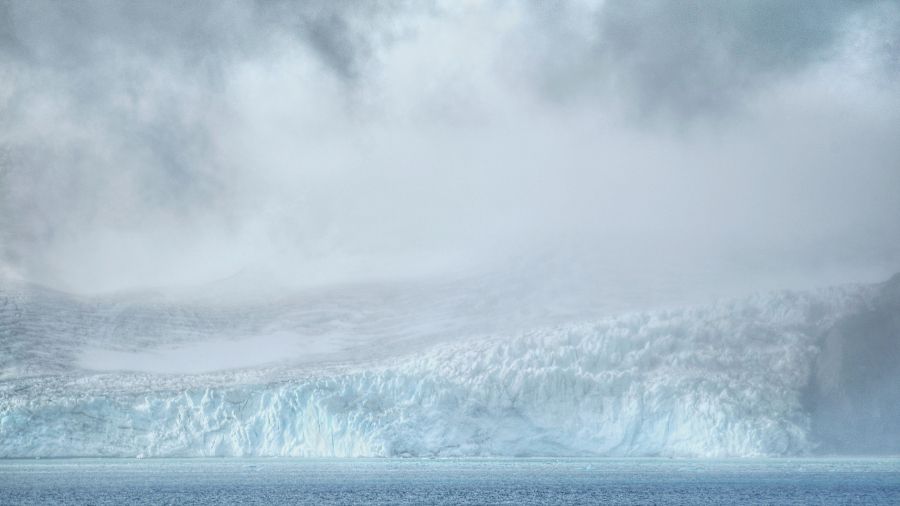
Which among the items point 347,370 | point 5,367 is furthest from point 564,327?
point 5,367

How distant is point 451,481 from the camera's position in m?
33.3

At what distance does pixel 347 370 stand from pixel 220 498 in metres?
12.9

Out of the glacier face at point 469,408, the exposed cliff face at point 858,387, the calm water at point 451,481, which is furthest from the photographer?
the exposed cliff face at point 858,387

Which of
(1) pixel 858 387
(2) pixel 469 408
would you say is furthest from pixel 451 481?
(1) pixel 858 387

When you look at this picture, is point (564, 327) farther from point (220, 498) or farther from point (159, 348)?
point (159, 348)

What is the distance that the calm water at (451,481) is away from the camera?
26984 mm

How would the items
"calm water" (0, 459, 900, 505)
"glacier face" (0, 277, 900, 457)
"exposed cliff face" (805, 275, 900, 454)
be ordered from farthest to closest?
"exposed cliff face" (805, 275, 900, 454), "glacier face" (0, 277, 900, 457), "calm water" (0, 459, 900, 505)

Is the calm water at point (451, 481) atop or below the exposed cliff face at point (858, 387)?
below

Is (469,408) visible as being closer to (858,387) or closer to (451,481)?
(451,481)

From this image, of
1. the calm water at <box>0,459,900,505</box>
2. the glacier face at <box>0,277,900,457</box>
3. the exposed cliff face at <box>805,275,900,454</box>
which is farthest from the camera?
the exposed cliff face at <box>805,275,900,454</box>

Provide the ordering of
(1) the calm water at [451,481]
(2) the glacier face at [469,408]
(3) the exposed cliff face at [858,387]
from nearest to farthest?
(1) the calm water at [451,481], (2) the glacier face at [469,408], (3) the exposed cliff face at [858,387]

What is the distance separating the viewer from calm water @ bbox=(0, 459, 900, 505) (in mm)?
26984

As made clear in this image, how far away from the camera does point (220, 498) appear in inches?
1066

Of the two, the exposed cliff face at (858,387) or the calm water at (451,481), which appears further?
the exposed cliff face at (858,387)
